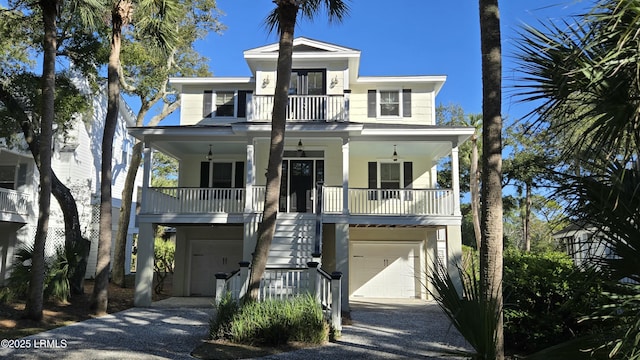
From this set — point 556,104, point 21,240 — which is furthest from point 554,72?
point 21,240

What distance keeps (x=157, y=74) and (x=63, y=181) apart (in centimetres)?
676

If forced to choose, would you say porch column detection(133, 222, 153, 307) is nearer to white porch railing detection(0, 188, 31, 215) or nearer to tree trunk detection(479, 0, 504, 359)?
white porch railing detection(0, 188, 31, 215)

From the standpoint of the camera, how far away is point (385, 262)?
19.5 m

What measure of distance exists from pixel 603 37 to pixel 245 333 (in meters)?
7.35

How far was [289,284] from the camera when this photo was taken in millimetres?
11195

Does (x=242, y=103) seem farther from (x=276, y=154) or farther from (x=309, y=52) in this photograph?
(x=276, y=154)

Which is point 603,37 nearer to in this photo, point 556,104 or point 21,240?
point 556,104

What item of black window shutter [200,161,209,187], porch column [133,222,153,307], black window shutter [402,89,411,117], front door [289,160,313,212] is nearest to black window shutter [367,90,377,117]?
black window shutter [402,89,411,117]

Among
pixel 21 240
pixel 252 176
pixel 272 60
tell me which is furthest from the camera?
pixel 21 240

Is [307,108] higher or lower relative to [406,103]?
lower

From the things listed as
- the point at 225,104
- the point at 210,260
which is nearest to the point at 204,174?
the point at 225,104

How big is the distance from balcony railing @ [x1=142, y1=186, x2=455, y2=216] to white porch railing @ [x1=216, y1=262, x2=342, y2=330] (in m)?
4.67

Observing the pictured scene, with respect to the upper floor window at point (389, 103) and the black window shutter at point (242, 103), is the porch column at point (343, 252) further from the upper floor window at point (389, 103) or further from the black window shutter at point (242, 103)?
the black window shutter at point (242, 103)

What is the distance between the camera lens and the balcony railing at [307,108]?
16.6 meters
